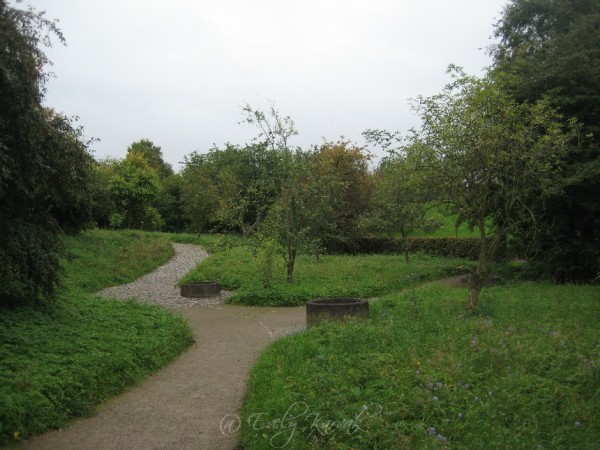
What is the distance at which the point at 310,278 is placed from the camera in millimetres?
17344

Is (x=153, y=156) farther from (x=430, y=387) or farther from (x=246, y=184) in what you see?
(x=430, y=387)

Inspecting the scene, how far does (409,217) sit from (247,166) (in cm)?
2041

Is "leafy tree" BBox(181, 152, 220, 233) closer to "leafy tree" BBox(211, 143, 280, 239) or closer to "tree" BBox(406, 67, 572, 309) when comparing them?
"leafy tree" BBox(211, 143, 280, 239)

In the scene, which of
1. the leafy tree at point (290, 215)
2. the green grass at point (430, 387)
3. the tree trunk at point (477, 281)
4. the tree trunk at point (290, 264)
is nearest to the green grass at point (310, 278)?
the tree trunk at point (290, 264)

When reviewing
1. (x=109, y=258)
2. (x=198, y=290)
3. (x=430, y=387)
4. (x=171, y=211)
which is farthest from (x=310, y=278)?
(x=171, y=211)

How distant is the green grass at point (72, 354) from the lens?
5367 mm

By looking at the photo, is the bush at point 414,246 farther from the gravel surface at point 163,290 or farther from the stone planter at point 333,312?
the stone planter at point 333,312

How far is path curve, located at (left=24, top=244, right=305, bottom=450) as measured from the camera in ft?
16.6

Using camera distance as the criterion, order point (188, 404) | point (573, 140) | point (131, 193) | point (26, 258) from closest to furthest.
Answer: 1. point (188, 404)
2. point (26, 258)
3. point (573, 140)
4. point (131, 193)

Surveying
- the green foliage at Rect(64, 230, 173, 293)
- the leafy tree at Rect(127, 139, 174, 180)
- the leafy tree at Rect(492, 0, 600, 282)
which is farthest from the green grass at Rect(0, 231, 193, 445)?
the leafy tree at Rect(127, 139, 174, 180)

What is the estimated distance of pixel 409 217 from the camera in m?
24.2

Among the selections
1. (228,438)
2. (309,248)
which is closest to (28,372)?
(228,438)

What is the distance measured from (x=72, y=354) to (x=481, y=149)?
27.2 ft

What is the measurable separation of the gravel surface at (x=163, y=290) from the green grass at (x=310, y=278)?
75 centimetres
